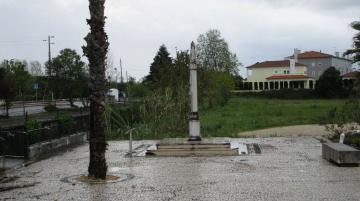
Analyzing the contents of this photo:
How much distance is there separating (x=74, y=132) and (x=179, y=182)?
11.8 meters

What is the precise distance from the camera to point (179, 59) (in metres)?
33.8

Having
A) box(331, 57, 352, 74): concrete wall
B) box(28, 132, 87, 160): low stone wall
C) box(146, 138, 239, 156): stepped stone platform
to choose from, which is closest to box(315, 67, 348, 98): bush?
box(331, 57, 352, 74): concrete wall

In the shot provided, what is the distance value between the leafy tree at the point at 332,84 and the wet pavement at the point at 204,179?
70.7 m

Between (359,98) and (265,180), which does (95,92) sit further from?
(359,98)

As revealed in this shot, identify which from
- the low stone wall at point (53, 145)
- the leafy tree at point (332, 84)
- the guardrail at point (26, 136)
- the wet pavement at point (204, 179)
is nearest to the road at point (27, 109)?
the low stone wall at point (53, 145)

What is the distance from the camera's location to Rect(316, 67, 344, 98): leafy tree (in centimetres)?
8689

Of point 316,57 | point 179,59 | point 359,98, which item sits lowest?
point 359,98

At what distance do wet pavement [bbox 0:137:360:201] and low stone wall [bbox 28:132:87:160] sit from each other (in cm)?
54

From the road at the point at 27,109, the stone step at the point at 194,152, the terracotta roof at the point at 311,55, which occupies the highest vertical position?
the terracotta roof at the point at 311,55

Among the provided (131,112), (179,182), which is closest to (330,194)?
(179,182)

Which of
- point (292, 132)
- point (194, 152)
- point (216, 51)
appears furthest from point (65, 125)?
point (216, 51)

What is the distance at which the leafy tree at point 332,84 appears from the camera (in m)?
86.9

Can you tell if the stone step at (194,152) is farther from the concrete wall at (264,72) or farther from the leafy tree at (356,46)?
the concrete wall at (264,72)

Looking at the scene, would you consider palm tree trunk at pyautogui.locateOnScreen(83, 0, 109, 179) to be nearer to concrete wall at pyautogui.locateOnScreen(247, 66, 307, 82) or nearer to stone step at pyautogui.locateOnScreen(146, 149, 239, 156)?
stone step at pyautogui.locateOnScreen(146, 149, 239, 156)
